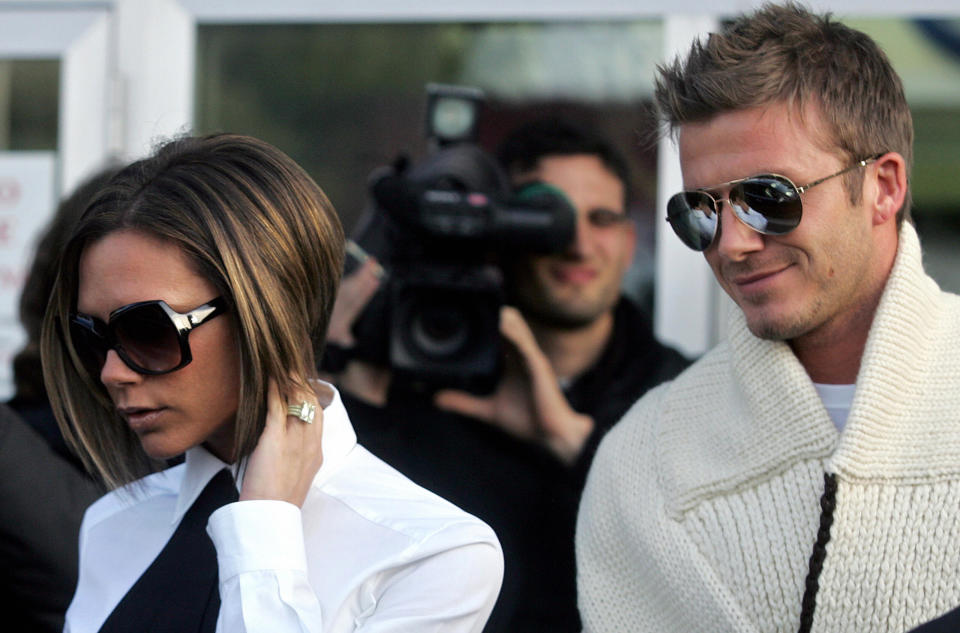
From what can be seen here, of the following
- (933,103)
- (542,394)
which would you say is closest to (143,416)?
(542,394)

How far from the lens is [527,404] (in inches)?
105

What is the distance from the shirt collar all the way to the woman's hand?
0.03m

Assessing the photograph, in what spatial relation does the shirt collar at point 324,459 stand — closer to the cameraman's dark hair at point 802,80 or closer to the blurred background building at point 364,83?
the cameraman's dark hair at point 802,80

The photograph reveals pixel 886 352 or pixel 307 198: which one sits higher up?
pixel 307 198

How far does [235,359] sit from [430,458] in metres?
0.99

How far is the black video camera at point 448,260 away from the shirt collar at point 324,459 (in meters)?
0.81

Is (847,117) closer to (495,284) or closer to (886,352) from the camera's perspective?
(886,352)

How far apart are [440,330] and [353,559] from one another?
1078 millimetres

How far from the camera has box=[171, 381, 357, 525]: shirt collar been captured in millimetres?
1617

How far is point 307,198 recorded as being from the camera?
1637mm

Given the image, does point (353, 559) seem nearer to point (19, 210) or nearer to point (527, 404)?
point (527, 404)

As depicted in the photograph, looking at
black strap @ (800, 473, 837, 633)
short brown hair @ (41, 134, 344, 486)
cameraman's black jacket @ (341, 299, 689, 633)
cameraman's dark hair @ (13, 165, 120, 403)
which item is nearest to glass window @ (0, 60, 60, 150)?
cameraman's dark hair @ (13, 165, 120, 403)

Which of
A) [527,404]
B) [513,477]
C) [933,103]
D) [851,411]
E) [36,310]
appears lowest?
[513,477]

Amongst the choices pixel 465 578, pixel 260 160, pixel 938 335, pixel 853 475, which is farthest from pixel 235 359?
pixel 938 335
